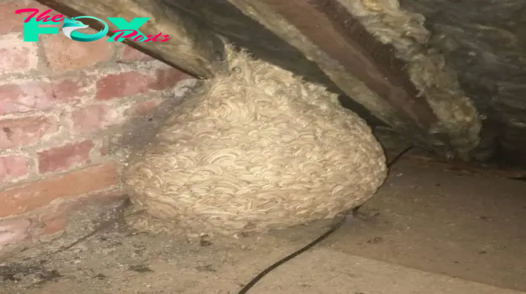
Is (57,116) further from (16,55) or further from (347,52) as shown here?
(347,52)

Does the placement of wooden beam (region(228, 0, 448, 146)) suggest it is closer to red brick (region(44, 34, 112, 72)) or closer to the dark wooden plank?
the dark wooden plank

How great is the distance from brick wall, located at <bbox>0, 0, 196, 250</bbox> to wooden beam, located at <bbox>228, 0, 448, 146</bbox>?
0.39m

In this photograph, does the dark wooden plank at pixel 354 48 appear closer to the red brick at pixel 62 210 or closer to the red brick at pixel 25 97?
the red brick at pixel 25 97

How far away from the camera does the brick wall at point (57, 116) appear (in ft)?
3.61

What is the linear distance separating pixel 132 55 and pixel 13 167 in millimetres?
372

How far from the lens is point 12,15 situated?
3.49 ft

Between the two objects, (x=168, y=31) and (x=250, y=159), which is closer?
(x=168, y=31)

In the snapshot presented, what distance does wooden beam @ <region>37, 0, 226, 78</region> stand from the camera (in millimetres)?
1031

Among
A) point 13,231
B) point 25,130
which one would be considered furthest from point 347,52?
point 13,231

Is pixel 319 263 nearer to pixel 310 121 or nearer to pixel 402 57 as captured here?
pixel 310 121

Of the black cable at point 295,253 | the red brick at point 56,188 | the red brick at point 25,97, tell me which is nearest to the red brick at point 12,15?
the red brick at point 25,97

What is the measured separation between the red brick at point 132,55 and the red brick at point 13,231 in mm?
433

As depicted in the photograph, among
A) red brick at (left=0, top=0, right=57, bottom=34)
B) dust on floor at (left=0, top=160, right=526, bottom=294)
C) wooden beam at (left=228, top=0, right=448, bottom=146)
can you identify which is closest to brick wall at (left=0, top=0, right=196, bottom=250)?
red brick at (left=0, top=0, right=57, bottom=34)

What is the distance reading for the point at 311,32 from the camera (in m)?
1.05
